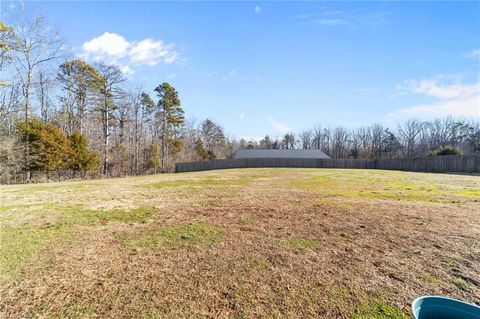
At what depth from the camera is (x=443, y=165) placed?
89.2ft

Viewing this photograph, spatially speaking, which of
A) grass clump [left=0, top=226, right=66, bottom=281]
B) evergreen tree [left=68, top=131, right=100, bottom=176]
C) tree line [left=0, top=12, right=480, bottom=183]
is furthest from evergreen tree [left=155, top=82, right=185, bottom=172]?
grass clump [left=0, top=226, right=66, bottom=281]

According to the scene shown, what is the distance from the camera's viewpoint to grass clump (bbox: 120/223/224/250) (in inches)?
146

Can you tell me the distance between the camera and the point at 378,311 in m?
2.25

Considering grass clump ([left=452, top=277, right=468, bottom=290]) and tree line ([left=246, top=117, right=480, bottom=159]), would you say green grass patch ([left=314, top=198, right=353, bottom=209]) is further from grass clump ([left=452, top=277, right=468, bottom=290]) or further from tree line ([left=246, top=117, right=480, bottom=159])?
tree line ([left=246, top=117, right=480, bottom=159])

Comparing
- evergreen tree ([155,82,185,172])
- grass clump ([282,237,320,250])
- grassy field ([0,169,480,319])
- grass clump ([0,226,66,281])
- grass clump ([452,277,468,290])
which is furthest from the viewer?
evergreen tree ([155,82,185,172])

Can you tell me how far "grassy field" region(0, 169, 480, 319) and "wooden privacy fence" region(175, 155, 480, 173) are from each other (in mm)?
27472

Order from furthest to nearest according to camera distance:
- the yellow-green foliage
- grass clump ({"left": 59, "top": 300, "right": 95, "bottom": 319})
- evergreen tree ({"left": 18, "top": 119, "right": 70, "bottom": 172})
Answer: evergreen tree ({"left": 18, "top": 119, "right": 70, "bottom": 172}) < the yellow-green foliage < grass clump ({"left": 59, "top": 300, "right": 95, "bottom": 319})

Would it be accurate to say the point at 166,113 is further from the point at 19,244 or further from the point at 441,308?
the point at 441,308

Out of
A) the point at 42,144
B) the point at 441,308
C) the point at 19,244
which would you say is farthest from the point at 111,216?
the point at 42,144

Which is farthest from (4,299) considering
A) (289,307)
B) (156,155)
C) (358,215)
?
(156,155)

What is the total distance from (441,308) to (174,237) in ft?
11.3

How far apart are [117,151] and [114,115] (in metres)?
5.21

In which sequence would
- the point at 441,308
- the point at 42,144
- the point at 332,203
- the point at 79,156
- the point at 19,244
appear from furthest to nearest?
the point at 79,156 < the point at 42,144 < the point at 332,203 < the point at 19,244 < the point at 441,308

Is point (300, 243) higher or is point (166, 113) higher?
point (166, 113)
